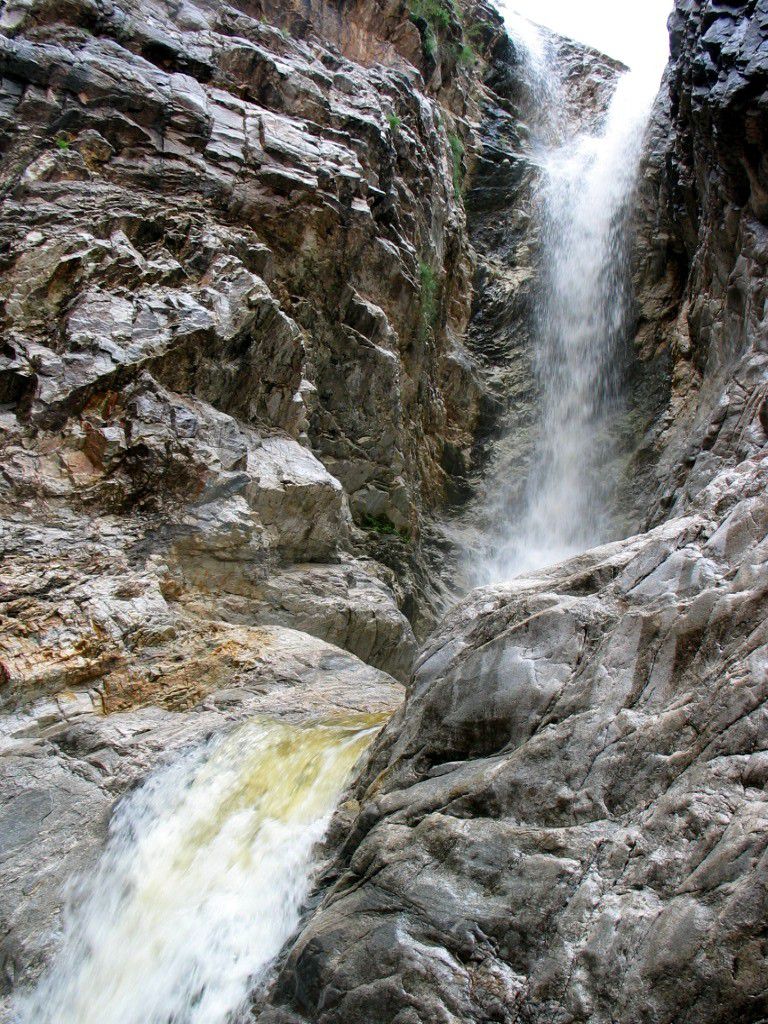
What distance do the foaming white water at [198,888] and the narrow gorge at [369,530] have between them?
0.03 metres

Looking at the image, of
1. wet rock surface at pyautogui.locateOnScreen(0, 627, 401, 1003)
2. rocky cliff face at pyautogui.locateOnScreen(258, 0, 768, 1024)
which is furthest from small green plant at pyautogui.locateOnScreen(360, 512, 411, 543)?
rocky cliff face at pyautogui.locateOnScreen(258, 0, 768, 1024)

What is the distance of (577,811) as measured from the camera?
13.0 feet

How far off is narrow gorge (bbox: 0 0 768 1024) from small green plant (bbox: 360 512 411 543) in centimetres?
9

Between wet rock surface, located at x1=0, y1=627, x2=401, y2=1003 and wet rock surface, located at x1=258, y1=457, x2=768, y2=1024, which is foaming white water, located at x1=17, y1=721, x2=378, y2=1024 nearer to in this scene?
wet rock surface, located at x1=0, y1=627, x2=401, y2=1003

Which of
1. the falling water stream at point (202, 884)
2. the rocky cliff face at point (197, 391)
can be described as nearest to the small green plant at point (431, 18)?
the rocky cliff face at point (197, 391)

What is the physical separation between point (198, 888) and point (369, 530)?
392 inches

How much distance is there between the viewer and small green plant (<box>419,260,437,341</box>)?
17.5 metres

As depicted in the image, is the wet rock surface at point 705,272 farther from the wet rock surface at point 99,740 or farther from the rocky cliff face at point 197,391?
the wet rock surface at point 99,740

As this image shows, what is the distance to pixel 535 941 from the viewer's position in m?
3.58

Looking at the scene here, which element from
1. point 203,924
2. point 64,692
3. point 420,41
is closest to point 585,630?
point 203,924

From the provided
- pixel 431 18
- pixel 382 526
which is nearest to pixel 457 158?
pixel 431 18

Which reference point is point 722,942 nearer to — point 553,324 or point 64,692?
point 64,692

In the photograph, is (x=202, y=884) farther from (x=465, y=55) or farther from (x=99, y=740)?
(x=465, y=55)

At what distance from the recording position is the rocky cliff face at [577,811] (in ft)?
10.4
